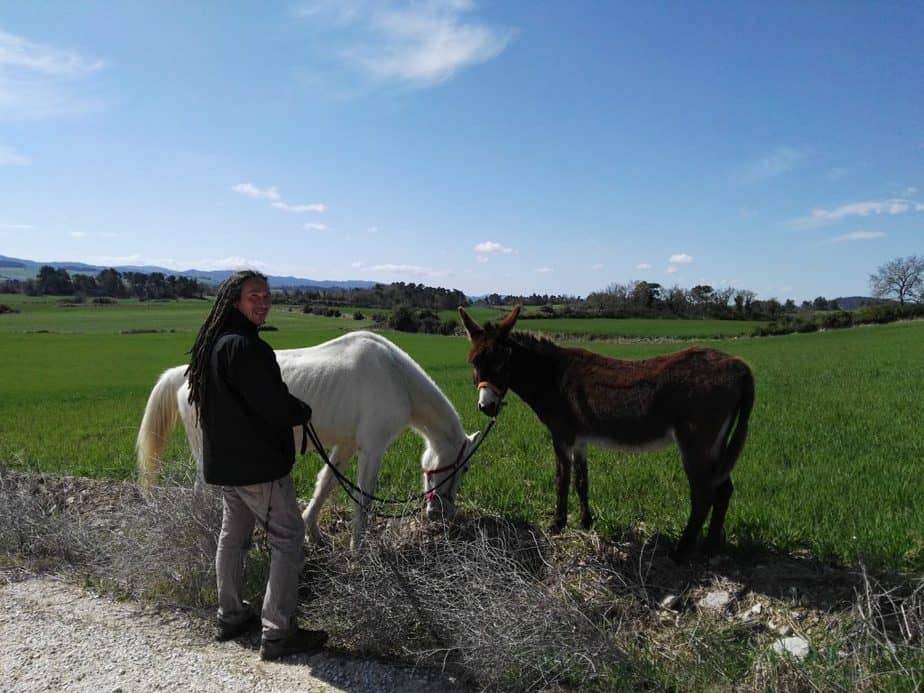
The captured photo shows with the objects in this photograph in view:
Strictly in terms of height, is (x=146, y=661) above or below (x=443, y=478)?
below

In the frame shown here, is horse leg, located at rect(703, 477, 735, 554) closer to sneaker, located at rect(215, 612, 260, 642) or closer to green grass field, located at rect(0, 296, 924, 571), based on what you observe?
green grass field, located at rect(0, 296, 924, 571)

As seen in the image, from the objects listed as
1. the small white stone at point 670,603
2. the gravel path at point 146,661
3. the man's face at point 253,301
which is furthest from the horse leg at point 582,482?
the man's face at point 253,301

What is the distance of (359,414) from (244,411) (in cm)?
172

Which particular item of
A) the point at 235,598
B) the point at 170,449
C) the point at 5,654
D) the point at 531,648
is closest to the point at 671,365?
the point at 531,648

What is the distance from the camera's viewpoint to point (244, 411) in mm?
3691

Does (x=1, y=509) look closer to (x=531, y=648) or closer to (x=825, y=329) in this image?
(x=531, y=648)

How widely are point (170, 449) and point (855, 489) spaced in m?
8.60

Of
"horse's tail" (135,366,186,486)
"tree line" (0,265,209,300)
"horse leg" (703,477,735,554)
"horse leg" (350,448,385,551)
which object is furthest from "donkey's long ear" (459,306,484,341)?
"tree line" (0,265,209,300)

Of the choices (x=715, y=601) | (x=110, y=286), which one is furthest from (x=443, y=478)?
(x=110, y=286)

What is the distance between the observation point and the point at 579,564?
4645 millimetres

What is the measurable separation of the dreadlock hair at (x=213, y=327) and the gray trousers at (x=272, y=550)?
75 cm

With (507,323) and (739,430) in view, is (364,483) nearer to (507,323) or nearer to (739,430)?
(507,323)

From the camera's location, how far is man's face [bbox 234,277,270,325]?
381 centimetres

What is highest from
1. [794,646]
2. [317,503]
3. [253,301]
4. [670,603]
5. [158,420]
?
[253,301]
